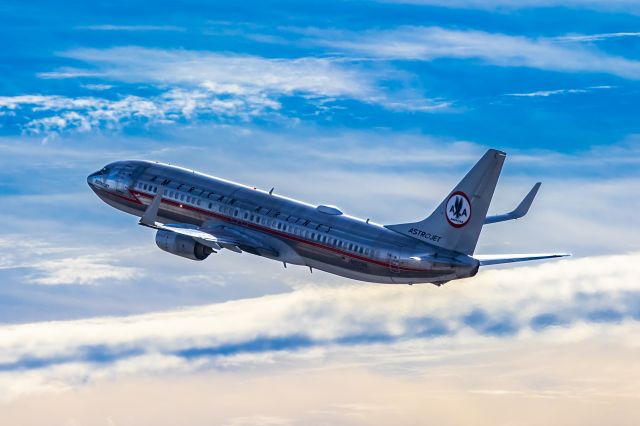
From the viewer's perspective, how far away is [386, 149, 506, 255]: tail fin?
124 meters

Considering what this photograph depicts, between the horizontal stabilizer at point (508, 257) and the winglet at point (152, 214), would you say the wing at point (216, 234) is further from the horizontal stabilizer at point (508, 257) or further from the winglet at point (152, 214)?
the horizontal stabilizer at point (508, 257)

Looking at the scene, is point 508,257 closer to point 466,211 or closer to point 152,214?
point 466,211

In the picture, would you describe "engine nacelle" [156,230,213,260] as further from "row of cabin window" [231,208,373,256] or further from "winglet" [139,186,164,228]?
"row of cabin window" [231,208,373,256]

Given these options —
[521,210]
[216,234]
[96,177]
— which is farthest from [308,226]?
[96,177]

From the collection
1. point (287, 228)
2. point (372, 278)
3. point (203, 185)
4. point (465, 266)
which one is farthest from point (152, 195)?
point (465, 266)

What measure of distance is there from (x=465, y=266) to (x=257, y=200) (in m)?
22.3

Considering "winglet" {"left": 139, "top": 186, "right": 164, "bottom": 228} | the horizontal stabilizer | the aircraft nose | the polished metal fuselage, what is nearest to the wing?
"winglet" {"left": 139, "top": 186, "right": 164, "bottom": 228}

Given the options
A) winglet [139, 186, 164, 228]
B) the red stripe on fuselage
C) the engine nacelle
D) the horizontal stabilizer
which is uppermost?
the horizontal stabilizer

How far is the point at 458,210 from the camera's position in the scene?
126062mm

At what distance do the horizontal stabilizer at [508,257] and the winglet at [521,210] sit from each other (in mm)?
13881

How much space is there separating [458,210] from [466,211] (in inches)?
30.8

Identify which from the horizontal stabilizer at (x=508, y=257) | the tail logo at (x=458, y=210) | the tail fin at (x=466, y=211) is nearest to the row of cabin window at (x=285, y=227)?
the tail fin at (x=466, y=211)

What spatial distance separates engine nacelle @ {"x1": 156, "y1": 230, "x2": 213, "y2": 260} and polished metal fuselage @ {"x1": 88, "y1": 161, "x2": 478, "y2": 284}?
15.2 feet

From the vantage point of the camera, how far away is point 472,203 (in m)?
125
